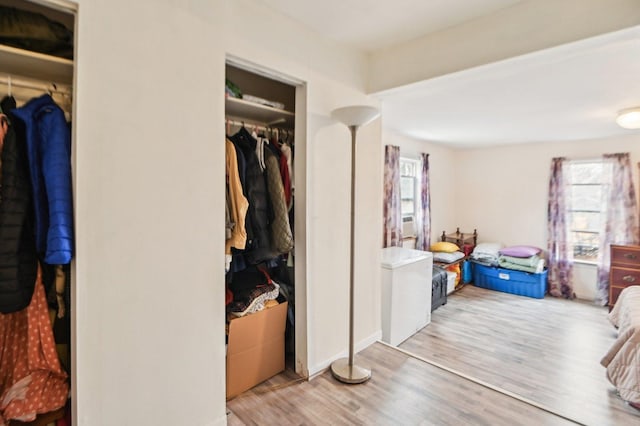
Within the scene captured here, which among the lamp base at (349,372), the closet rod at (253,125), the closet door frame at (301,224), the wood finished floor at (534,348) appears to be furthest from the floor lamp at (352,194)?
the wood finished floor at (534,348)

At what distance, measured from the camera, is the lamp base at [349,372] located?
6.51 feet

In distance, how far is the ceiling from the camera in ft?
5.62

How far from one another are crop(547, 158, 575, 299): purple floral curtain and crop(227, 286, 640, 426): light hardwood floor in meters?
0.68

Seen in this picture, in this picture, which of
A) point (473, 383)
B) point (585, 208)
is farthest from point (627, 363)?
point (585, 208)

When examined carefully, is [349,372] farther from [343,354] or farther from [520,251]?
[520,251]

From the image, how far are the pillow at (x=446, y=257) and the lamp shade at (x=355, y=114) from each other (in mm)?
3602

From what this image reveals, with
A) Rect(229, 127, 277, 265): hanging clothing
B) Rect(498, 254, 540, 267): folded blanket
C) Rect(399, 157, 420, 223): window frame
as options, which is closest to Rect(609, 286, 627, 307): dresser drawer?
Rect(498, 254, 540, 267): folded blanket

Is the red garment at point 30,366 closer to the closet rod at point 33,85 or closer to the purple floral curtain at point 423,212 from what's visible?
the closet rod at point 33,85

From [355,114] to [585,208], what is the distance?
4.93 metres

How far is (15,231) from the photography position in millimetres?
1124

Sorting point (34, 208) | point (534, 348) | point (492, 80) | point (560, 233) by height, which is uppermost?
point (492, 80)

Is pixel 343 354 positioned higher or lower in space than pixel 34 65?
lower

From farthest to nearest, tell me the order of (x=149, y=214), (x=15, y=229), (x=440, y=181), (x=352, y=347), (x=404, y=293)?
(x=440, y=181) → (x=404, y=293) → (x=352, y=347) → (x=149, y=214) → (x=15, y=229)

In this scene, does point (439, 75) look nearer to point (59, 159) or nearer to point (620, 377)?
point (59, 159)
